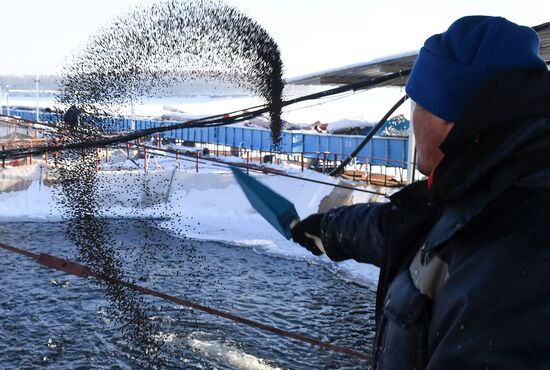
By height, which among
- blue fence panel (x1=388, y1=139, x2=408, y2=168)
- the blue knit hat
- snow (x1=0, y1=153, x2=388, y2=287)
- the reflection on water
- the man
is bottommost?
the reflection on water

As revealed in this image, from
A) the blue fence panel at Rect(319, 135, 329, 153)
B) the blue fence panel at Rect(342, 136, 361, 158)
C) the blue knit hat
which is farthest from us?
the blue fence panel at Rect(319, 135, 329, 153)

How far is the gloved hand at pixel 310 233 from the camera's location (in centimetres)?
229

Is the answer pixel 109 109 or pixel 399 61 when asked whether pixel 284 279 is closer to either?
pixel 399 61

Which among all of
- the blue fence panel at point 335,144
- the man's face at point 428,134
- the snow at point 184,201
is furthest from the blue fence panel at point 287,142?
the man's face at point 428,134

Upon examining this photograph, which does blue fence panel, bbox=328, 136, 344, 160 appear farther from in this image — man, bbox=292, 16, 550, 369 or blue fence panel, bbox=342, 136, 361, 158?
man, bbox=292, 16, 550, 369

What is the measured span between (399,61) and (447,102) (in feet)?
31.7

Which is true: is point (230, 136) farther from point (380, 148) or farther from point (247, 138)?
point (380, 148)

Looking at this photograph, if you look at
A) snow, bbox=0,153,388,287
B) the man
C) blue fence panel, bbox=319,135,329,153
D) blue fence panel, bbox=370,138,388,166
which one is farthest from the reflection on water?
blue fence panel, bbox=319,135,329,153

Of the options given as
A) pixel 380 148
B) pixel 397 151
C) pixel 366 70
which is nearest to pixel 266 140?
pixel 380 148

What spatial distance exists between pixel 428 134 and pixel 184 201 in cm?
1593

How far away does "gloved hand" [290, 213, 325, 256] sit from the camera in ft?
7.50

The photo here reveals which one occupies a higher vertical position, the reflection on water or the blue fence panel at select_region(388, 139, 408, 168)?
the blue fence panel at select_region(388, 139, 408, 168)

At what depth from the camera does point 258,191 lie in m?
2.71

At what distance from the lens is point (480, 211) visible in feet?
3.27
